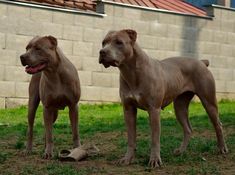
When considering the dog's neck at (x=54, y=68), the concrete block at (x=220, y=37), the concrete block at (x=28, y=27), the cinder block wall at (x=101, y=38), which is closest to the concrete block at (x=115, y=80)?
the cinder block wall at (x=101, y=38)

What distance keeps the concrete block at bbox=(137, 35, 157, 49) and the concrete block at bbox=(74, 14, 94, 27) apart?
1443 millimetres

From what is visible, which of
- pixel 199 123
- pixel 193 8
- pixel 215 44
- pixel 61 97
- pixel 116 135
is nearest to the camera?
pixel 61 97

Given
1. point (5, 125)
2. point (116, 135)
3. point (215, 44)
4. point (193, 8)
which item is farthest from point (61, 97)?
point (193, 8)

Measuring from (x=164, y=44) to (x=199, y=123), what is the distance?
213 inches

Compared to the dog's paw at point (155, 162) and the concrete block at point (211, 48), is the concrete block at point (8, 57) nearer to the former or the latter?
the concrete block at point (211, 48)

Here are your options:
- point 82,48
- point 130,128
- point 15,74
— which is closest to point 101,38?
point 82,48

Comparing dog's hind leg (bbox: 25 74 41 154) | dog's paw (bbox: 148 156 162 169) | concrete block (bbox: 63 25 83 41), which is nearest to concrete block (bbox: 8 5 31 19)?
concrete block (bbox: 63 25 83 41)

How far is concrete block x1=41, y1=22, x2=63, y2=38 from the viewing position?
1541cm

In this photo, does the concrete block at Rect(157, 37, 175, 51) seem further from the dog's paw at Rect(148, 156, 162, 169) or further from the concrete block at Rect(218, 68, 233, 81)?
the dog's paw at Rect(148, 156, 162, 169)

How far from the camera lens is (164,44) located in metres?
17.4

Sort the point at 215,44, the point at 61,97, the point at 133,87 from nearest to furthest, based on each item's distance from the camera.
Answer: the point at 133,87 < the point at 61,97 < the point at 215,44

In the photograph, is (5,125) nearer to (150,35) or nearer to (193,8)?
(150,35)

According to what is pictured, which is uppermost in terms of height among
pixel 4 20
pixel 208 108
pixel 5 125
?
pixel 4 20

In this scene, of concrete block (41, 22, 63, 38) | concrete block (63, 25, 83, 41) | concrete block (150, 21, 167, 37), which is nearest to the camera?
concrete block (41, 22, 63, 38)
